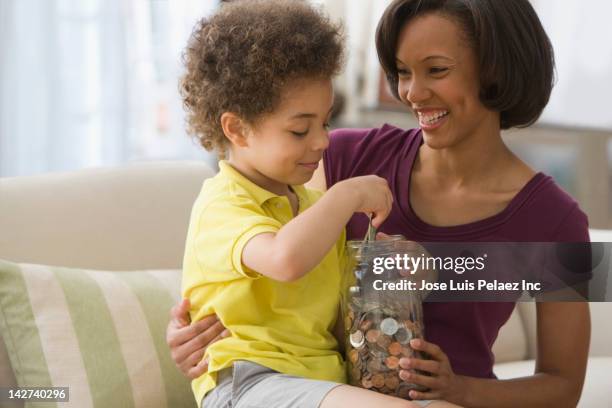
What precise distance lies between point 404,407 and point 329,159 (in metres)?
0.67

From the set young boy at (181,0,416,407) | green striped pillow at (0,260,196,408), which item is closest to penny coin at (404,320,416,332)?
young boy at (181,0,416,407)

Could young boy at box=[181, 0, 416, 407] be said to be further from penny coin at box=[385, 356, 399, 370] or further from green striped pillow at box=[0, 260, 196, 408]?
green striped pillow at box=[0, 260, 196, 408]

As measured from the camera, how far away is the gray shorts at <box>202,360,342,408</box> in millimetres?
1229

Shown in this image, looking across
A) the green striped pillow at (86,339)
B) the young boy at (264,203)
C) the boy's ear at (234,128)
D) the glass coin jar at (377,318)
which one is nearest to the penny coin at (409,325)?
the glass coin jar at (377,318)

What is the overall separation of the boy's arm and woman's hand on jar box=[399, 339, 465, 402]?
0.21 meters

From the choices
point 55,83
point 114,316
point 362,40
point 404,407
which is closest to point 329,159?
point 114,316

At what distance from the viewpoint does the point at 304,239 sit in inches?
47.9

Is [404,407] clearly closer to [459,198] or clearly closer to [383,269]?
[383,269]

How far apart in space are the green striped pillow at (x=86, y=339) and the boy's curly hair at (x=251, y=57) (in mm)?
402

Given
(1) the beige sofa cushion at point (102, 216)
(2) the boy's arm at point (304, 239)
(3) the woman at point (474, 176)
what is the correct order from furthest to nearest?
(1) the beige sofa cushion at point (102, 216), (3) the woman at point (474, 176), (2) the boy's arm at point (304, 239)

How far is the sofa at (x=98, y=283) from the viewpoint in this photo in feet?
5.21

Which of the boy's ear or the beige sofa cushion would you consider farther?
the beige sofa cushion

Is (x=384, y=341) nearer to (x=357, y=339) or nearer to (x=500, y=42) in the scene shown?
(x=357, y=339)

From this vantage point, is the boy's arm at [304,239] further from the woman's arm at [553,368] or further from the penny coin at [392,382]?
the woman's arm at [553,368]
